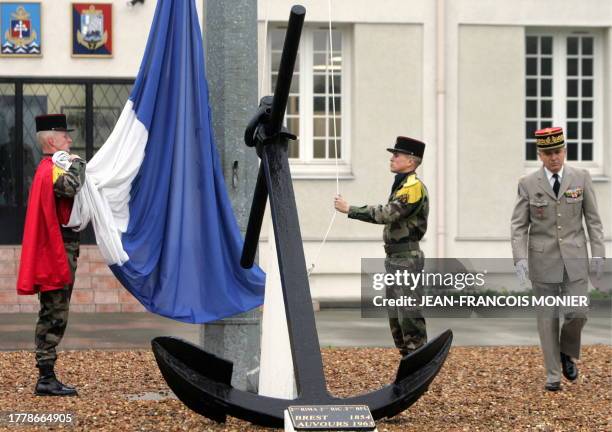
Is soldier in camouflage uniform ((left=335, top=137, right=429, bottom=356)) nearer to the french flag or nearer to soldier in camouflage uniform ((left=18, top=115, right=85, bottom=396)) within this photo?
the french flag

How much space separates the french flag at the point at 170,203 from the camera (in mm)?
8711

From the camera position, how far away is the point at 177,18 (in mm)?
9078

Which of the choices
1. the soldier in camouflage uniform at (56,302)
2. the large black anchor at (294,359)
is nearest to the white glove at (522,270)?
Result: the large black anchor at (294,359)

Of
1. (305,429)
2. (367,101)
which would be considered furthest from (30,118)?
(305,429)

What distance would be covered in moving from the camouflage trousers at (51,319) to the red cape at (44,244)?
9 cm

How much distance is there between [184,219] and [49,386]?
1518 millimetres

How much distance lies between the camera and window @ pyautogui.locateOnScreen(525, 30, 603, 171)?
16.8 meters

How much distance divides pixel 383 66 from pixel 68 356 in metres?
6.81

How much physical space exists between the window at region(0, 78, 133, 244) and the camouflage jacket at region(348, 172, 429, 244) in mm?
7004

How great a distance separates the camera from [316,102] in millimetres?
16453

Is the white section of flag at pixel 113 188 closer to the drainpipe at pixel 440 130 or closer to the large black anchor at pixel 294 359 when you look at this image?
the large black anchor at pixel 294 359

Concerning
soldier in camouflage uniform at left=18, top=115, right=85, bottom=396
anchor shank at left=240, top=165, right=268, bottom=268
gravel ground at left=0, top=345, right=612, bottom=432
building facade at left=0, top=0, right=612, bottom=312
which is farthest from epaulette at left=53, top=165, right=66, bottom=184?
building facade at left=0, top=0, right=612, bottom=312

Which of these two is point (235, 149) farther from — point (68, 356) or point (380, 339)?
point (380, 339)

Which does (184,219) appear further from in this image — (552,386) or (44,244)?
(552,386)
